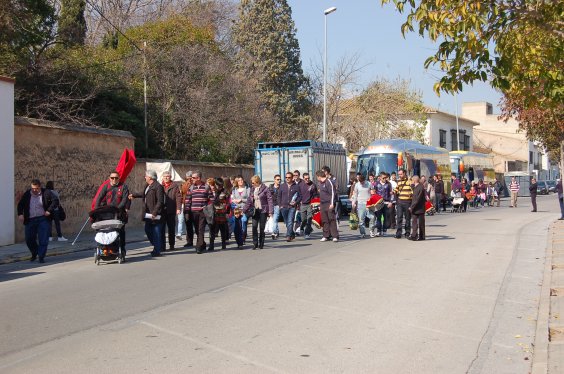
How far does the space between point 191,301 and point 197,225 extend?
21.0 feet

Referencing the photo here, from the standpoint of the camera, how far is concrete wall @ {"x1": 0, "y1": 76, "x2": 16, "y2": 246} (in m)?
18.0

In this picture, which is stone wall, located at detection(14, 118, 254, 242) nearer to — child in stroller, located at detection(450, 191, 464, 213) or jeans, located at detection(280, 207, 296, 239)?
jeans, located at detection(280, 207, 296, 239)

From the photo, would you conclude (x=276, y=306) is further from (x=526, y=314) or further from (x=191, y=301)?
(x=526, y=314)

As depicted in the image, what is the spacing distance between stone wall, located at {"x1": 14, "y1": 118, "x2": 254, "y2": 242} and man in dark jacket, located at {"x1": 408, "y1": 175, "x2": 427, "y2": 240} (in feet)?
33.2

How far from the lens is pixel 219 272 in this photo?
12500mm

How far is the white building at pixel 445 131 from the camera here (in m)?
71.2

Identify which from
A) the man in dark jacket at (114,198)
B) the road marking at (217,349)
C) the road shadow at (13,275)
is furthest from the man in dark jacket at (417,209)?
the road marking at (217,349)

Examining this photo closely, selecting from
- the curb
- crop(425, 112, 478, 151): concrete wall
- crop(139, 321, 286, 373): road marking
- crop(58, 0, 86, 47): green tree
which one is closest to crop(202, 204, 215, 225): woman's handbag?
the curb

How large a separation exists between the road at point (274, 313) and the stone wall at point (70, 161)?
5233 millimetres

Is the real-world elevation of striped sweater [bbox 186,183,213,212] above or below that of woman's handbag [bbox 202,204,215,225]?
above

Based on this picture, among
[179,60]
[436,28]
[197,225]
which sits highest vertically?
[179,60]

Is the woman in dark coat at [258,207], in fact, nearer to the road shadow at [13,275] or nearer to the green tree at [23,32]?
the road shadow at [13,275]

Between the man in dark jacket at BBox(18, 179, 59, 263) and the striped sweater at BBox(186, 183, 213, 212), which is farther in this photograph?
the striped sweater at BBox(186, 183, 213, 212)

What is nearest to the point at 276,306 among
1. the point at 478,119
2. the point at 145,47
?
the point at 145,47
